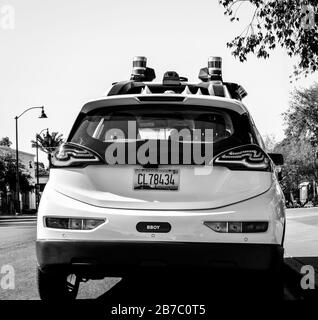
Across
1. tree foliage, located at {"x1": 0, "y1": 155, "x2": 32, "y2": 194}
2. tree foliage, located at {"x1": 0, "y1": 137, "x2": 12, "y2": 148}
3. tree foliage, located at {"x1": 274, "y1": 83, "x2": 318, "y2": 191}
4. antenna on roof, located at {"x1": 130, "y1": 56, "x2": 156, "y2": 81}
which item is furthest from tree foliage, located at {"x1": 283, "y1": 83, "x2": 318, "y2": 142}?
tree foliage, located at {"x1": 0, "y1": 137, "x2": 12, "y2": 148}

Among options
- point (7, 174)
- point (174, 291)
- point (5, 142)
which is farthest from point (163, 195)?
point (5, 142)

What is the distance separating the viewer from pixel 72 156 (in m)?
5.02

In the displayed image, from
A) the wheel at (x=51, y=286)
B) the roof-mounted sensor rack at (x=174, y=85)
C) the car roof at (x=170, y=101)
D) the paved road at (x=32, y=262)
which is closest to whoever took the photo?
the car roof at (x=170, y=101)

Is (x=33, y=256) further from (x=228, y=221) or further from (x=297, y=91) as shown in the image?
(x=297, y=91)

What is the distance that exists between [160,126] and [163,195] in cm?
65

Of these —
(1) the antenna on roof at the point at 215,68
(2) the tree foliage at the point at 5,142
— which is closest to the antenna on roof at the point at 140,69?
(1) the antenna on roof at the point at 215,68

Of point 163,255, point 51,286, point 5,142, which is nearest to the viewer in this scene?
point 163,255

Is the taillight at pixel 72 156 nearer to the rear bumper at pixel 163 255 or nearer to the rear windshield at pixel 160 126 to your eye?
the rear windshield at pixel 160 126

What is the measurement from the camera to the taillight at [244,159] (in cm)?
487

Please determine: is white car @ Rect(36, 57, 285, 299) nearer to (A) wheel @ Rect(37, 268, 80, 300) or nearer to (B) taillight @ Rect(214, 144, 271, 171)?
(B) taillight @ Rect(214, 144, 271, 171)

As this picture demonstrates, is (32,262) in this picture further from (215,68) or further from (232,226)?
(232,226)

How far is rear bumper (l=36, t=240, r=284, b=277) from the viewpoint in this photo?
→ 473 centimetres

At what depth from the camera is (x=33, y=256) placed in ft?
37.5
